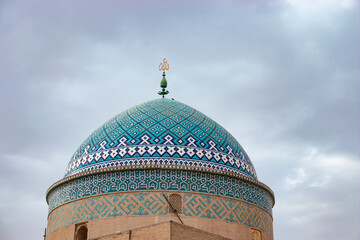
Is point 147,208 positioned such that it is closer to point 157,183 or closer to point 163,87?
point 157,183

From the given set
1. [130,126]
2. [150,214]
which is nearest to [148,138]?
[130,126]

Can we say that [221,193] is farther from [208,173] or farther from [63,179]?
[63,179]

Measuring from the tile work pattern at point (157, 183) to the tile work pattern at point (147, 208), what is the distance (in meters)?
0.12

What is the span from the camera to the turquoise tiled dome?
11.1m

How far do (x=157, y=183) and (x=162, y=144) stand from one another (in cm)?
86

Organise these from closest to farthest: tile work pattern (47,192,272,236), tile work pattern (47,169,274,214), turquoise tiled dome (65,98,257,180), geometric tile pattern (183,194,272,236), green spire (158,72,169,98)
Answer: tile work pattern (47,192,272,236)
geometric tile pattern (183,194,272,236)
tile work pattern (47,169,274,214)
turquoise tiled dome (65,98,257,180)
green spire (158,72,169,98)

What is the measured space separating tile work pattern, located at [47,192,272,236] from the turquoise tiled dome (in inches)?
24.0

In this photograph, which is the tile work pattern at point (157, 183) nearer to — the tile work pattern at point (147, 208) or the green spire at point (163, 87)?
the tile work pattern at point (147, 208)

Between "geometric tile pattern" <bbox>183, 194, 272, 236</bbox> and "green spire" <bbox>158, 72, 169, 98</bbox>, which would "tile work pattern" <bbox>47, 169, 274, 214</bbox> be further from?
"green spire" <bbox>158, 72, 169, 98</bbox>

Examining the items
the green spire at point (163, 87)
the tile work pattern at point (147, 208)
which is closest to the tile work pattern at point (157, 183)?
the tile work pattern at point (147, 208)

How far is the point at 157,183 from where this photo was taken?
35.2 feet

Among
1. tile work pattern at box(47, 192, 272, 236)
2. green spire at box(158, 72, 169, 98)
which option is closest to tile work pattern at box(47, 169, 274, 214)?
tile work pattern at box(47, 192, 272, 236)

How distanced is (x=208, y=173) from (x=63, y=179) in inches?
114

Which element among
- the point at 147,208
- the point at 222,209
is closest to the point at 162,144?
the point at 147,208
